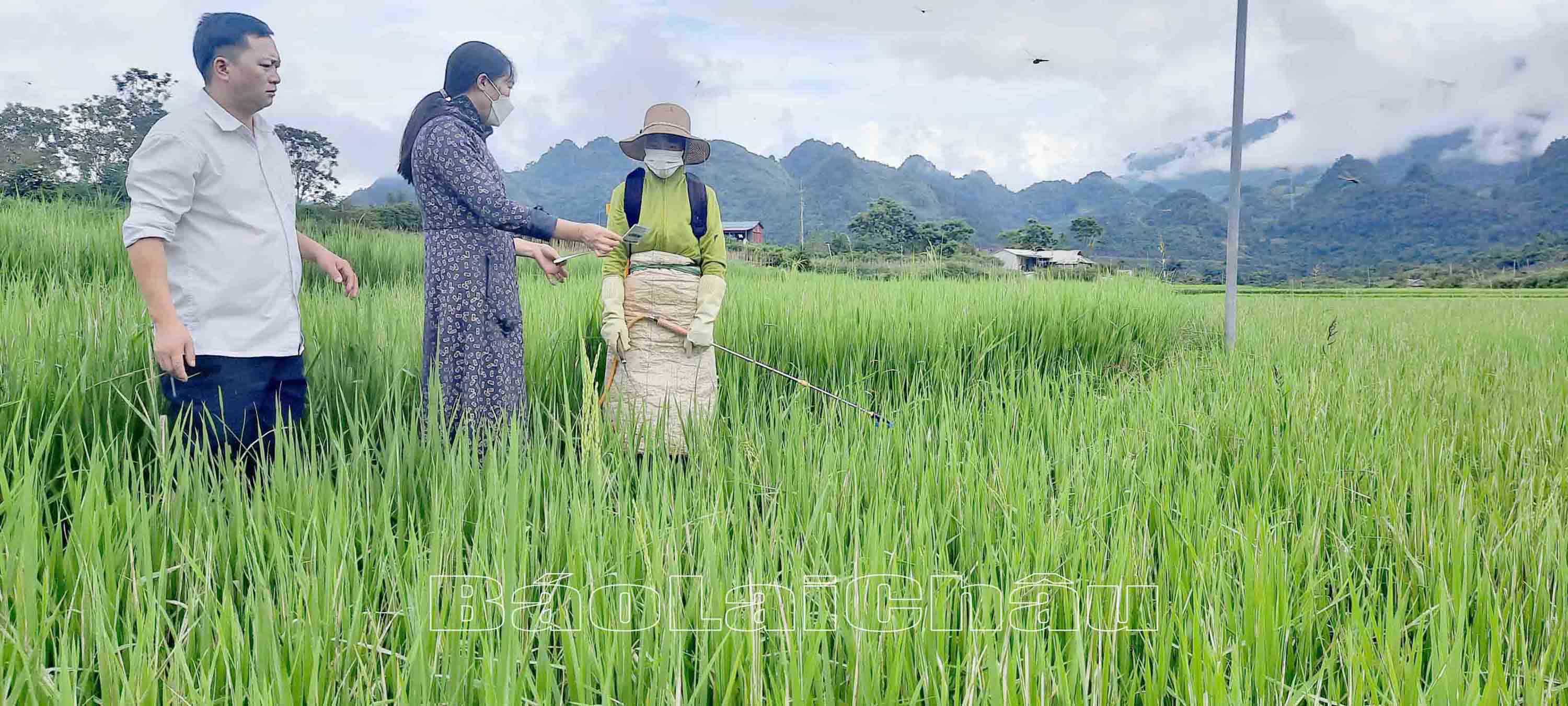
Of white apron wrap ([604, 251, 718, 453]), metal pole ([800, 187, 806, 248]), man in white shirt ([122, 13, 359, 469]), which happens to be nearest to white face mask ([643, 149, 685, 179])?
white apron wrap ([604, 251, 718, 453])

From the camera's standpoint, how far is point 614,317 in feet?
9.61

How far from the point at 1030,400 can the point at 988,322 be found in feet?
5.06

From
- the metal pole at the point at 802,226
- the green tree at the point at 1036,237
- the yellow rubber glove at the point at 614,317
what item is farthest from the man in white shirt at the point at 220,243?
the green tree at the point at 1036,237

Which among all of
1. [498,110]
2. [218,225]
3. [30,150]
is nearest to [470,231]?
[498,110]

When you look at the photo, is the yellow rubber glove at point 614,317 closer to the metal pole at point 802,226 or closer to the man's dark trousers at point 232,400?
the man's dark trousers at point 232,400

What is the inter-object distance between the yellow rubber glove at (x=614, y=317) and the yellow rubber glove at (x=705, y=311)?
0.24 metres

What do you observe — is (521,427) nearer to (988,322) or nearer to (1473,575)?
(1473,575)

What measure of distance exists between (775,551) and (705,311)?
149 centimetres

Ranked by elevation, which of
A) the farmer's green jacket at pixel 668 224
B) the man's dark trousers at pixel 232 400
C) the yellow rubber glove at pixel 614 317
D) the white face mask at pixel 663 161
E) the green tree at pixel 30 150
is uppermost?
the green tree at pixel 30 150

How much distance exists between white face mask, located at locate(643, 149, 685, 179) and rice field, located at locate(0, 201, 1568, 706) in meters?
0.93

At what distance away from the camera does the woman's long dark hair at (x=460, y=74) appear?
2.56 meters

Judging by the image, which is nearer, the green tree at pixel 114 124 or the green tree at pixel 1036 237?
the green tree at pixel 114 124

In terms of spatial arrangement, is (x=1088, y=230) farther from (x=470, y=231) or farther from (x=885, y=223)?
(x=470, y=231)

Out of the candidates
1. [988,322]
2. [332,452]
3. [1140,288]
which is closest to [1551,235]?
[1140,288]
